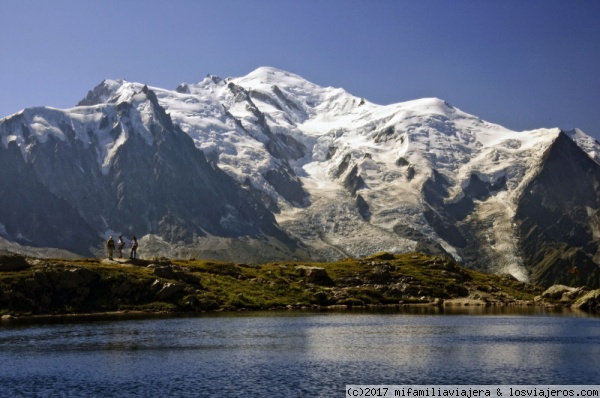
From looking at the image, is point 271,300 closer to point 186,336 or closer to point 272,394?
point 186,336

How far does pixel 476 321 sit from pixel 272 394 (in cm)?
8040

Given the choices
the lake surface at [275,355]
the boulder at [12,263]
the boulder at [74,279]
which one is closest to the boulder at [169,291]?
the boulder at [74,279]

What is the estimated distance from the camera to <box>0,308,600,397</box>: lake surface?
2908 inches

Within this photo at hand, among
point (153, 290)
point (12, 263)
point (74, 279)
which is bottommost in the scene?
point (153, 290)

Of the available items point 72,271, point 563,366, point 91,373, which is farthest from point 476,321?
point 91,373

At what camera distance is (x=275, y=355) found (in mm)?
92250

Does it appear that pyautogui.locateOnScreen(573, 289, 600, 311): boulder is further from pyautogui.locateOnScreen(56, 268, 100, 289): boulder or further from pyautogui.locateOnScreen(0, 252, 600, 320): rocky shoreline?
pyautogui.locateOnScreen(56, 268, 100, 289): boulder

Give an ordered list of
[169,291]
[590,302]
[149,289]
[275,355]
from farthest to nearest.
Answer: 1. [590,302]
2. [169,291]
3. [149,289]
4. [275,355]

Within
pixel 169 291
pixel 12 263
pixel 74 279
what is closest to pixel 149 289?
pixel 169 291

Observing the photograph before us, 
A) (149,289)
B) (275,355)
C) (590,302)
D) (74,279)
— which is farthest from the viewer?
(590,302)

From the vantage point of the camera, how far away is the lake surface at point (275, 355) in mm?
73875

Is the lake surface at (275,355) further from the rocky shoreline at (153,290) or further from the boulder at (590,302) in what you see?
the boulder at (590,302)

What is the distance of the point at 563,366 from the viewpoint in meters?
83.4

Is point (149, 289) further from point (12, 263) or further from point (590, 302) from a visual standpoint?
point (590, 302)
